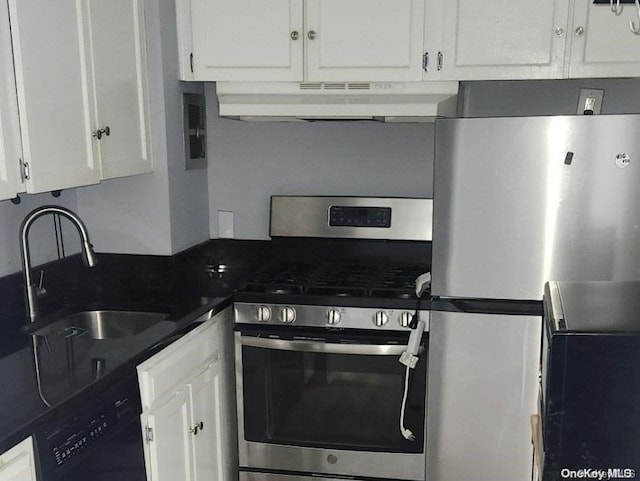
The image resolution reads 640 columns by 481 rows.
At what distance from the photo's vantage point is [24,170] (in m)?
1.85

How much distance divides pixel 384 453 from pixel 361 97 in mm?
1329

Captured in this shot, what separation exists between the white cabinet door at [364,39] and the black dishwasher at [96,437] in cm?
136

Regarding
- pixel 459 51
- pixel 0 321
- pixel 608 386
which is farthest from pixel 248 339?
pixel 608 386

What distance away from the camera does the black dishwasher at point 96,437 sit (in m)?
1.58

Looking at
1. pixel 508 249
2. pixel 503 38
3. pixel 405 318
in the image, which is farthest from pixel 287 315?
pixel 503 38

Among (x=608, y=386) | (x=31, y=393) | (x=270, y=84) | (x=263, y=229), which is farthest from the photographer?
(x=263, y=229)

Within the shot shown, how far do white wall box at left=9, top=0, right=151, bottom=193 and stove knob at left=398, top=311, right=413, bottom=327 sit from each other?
1.09 m

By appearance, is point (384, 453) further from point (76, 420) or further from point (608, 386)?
point (608, 386)

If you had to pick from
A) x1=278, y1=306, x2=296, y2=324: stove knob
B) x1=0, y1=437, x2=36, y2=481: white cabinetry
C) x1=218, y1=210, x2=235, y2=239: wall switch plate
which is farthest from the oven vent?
x1=0, y1=437, x2=36, y2=481: white cabinetry

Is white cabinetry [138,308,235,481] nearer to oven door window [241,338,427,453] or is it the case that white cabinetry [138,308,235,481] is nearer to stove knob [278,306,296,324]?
oven door window [241,338,427,453]

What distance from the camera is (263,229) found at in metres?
3.05

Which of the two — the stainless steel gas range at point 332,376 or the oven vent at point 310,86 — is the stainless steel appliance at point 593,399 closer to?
the stainless steel gas range at point 332,376

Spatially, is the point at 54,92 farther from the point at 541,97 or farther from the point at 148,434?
the point at 541,97

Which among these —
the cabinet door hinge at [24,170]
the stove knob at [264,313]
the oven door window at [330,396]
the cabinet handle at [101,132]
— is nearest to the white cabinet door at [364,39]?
the cabinet handle at [101,132]
